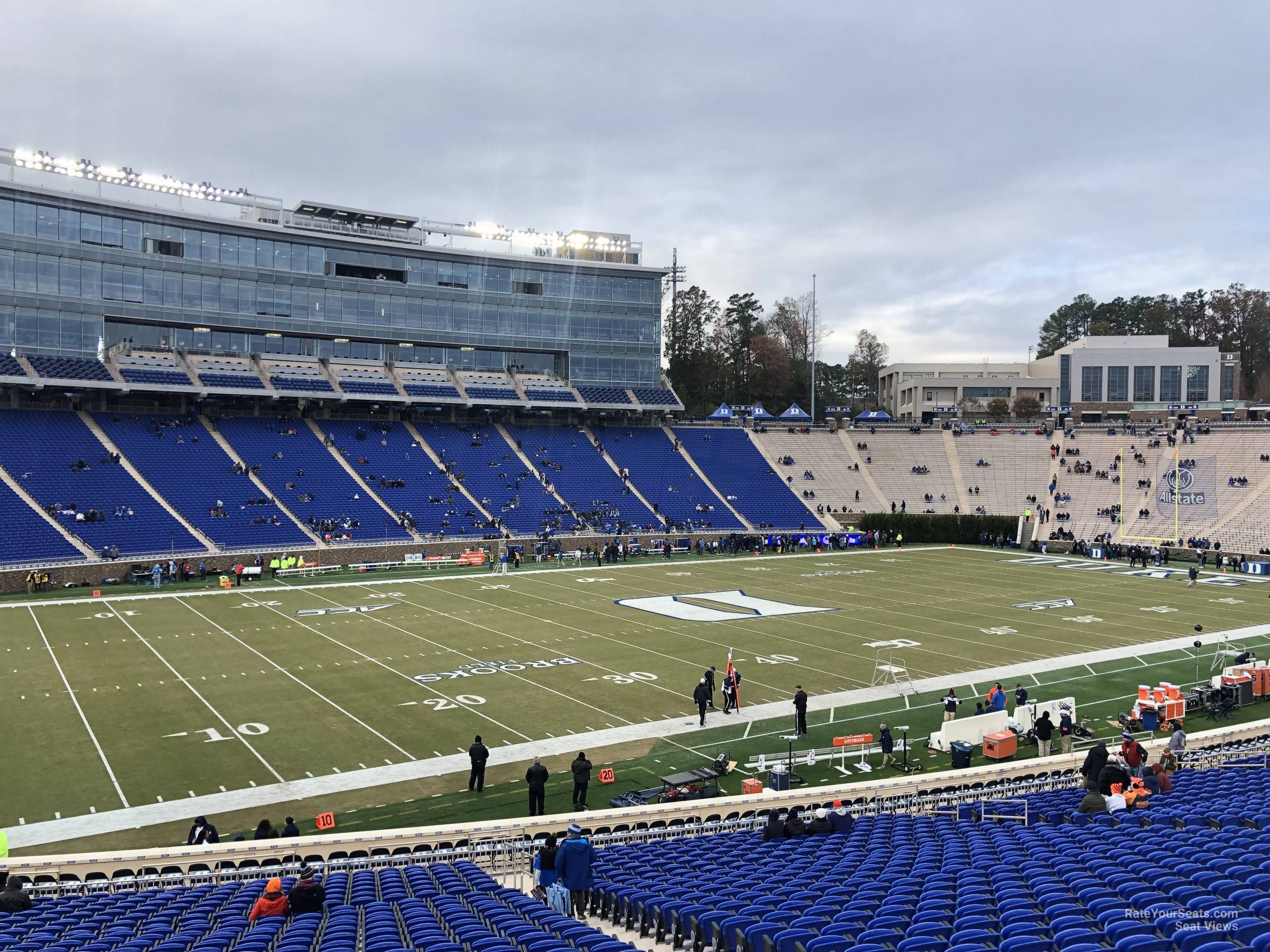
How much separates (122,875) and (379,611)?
79.2 feet

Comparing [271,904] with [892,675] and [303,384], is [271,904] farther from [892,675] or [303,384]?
[303,384]

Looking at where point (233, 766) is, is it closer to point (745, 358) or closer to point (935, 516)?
point (935, 516)

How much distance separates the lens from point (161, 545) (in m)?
46.6

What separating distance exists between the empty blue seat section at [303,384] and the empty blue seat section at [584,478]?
13305 mm

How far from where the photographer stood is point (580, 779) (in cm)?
1680

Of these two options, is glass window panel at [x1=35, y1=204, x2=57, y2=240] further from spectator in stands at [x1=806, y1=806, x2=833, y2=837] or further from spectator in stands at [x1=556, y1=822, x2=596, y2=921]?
spectator in stands at [x1=806, y1=806, x2=833, y2=837]

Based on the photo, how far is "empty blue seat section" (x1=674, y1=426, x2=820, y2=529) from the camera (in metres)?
66.1

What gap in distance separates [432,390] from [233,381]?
511 inches

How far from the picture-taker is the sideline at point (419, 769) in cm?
1605

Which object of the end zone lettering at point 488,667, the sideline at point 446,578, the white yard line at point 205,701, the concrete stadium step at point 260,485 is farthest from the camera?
the concrete stadium step at point 260,485

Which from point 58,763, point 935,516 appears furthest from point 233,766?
point 935,516

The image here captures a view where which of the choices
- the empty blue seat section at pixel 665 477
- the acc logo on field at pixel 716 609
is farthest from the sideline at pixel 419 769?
the empty blue seat section at pixel 665 477

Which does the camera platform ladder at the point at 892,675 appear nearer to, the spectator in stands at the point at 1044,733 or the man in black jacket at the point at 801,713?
the man in black jacket at the point at 801,713

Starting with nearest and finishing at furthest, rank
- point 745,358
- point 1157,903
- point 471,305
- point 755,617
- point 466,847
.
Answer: point 1157,903 → point 466,847 → point 755,617 → point 471,305 → point 745,358
